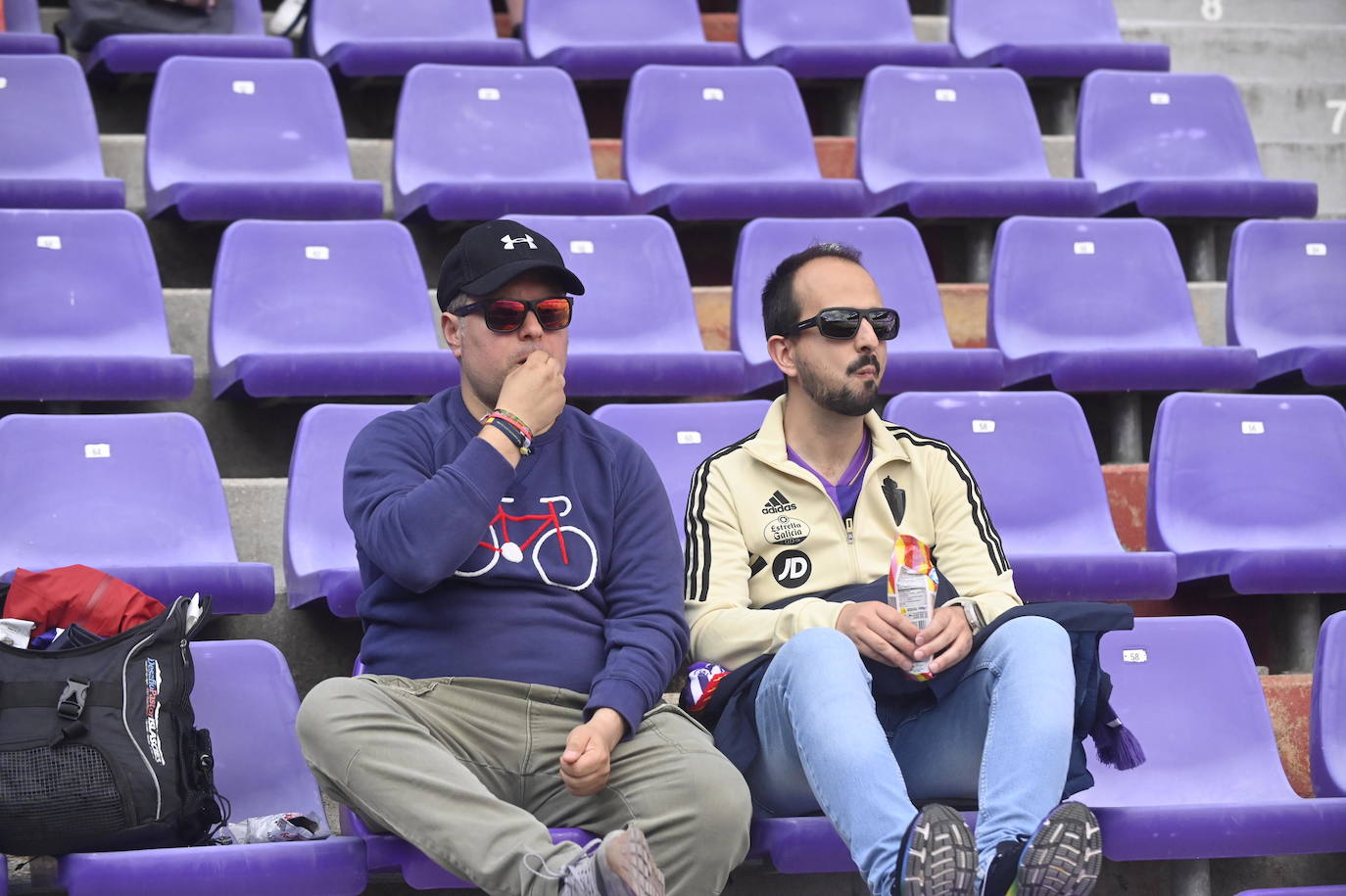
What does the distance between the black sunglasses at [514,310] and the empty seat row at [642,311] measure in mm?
923

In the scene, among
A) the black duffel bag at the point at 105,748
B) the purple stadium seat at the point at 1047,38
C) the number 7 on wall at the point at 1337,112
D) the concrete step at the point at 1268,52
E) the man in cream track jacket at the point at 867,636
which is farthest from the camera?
the concrete step at the point at 1268,52

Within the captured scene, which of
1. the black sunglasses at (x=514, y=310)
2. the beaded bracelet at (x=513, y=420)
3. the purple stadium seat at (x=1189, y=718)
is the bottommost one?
the purple stadium seat at (x=1189, y=718)

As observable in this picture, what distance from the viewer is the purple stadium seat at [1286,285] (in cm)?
412

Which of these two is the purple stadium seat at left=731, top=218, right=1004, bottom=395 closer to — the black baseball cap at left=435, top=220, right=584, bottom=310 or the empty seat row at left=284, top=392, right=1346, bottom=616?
the empty seat row at left=284, top=392, right=1346, bottom=616

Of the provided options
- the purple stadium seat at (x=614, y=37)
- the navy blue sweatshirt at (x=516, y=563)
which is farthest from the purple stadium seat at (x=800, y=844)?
the purple stadium seat at (x=614, y=37)

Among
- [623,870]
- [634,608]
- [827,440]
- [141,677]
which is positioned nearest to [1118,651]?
[827,440]

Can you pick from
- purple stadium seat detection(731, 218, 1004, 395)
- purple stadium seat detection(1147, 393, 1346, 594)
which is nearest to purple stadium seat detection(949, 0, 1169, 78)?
purple stadium seat detection(731, 218, 1004, 395)

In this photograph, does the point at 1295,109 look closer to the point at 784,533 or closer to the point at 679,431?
the point at 679,431

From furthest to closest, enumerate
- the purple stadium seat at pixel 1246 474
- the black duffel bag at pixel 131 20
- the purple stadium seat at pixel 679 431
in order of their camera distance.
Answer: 1. the black duffel bag at pixel 131 20
2. the purple stadium seat at pixel 1246 474
3. the purple stadium seat at pixel 679 431

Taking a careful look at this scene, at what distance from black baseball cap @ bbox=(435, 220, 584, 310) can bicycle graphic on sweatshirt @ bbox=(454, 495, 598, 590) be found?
294 millimetres

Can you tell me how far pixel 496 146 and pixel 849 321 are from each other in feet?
6.16

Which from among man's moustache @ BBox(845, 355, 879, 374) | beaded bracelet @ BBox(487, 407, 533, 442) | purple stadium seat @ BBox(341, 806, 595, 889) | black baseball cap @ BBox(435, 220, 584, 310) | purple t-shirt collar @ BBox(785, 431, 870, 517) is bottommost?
purple stadium seat @ BBox(341, 806, 595, 889)

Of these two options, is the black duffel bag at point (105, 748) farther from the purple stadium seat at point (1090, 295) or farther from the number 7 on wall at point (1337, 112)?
the number 7 on wall at point (1337, 112)

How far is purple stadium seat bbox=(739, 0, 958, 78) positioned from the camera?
16.1ft
